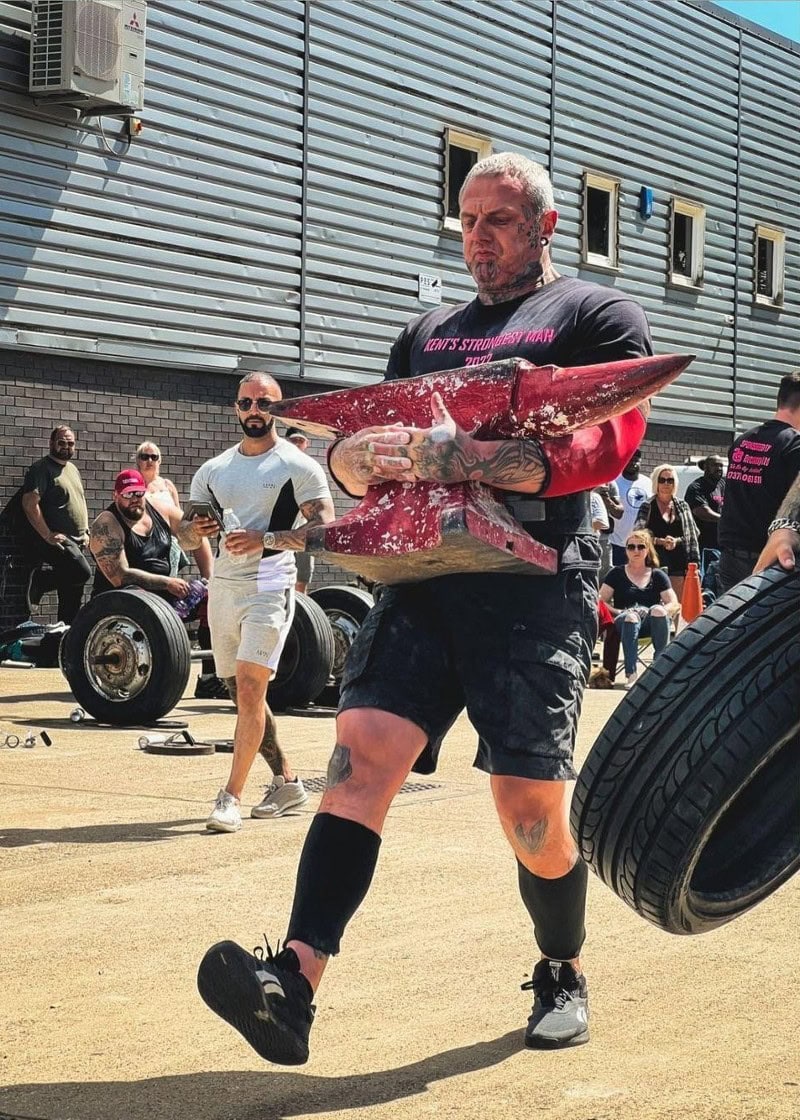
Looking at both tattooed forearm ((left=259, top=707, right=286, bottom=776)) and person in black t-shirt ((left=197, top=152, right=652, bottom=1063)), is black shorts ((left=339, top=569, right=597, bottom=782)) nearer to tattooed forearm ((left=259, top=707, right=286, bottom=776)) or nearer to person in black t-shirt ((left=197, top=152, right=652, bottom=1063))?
person in black t-shirt ((left=197, top=152, right=652, bottom=1063))

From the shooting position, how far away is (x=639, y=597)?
13.9 meters

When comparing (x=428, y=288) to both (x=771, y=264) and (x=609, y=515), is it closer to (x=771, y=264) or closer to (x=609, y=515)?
(x=609, y=515)

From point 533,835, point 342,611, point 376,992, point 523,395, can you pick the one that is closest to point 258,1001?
point 533,835

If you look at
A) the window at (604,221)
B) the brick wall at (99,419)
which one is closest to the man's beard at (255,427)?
the brick wall at (99,419)

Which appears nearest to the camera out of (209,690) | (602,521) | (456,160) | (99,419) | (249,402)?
(249,402)

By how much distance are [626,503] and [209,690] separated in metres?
5.45

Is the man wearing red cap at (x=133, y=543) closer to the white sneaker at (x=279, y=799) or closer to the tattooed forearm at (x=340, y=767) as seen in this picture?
the white sneaker at (x=279, y=799)

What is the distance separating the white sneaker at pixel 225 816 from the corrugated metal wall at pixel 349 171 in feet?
27.2

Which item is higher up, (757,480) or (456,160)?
(456,160)

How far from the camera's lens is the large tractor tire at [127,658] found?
10328 millimetres

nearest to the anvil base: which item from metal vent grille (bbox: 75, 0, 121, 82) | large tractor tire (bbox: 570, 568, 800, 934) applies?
large tractor tire (bbox: 570, 568, 800, 934)

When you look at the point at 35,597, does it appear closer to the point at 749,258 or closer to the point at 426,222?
the point at 426,222

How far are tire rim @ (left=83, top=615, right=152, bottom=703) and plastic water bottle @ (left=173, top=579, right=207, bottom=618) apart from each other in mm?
748

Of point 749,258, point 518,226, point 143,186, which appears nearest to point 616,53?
point 749,258
